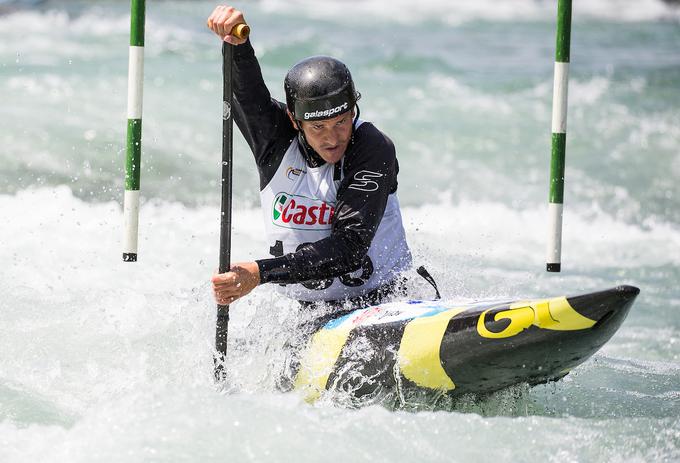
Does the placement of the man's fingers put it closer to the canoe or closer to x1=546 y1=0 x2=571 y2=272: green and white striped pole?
the canoe

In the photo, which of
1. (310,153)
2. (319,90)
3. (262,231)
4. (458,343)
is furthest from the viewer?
(262,231)

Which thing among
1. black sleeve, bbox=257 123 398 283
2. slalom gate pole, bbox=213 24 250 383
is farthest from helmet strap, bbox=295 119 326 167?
slalom gate pole, bbox=213 24 250 383

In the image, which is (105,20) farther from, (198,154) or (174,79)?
(198,154)

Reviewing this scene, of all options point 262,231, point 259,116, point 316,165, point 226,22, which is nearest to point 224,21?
point 226,22

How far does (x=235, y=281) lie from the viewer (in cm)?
368

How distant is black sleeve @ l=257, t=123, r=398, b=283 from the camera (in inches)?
149

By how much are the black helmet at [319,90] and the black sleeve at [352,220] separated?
0.18 m

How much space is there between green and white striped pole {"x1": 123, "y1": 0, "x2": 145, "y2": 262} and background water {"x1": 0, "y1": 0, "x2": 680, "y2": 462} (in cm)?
53

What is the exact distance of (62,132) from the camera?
33.3 ft

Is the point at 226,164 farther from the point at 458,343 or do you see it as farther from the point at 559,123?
the point at 559,123

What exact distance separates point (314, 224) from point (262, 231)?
4.36 m

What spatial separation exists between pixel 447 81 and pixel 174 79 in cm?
404

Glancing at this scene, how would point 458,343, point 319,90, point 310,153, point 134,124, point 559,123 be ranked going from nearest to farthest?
point 458,343, point 319,90, point 310,153, point 134,124, point 559,123

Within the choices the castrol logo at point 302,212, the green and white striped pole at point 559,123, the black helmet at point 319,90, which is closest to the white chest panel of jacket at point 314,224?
the castrol logo at point 302,212
